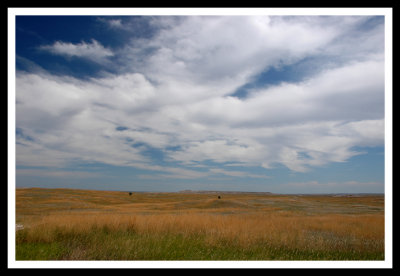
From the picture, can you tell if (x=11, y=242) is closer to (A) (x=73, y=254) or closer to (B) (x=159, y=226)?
(A) (x=73, y=254)

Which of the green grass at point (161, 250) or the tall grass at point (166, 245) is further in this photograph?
the tall grass at point (166, 245)

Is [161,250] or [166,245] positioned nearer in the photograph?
[161,250]

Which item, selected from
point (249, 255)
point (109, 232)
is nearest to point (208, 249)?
point (249, 255)

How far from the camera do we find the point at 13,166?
6.11 m

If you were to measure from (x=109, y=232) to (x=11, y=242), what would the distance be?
4410 millimetres

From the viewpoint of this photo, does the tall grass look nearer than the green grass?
No
